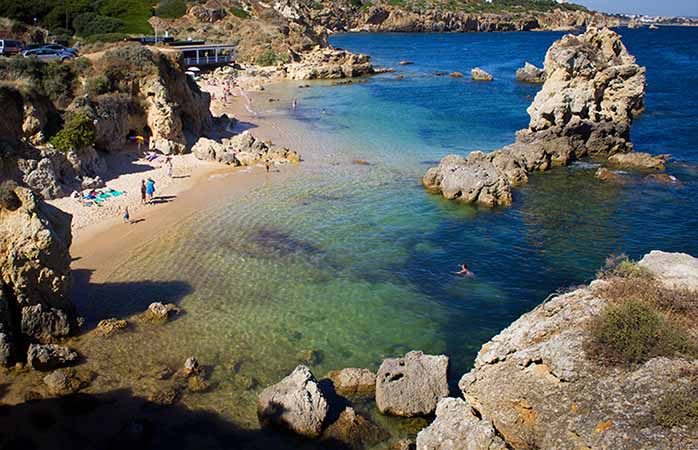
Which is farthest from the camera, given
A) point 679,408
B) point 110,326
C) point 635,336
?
point 110,326

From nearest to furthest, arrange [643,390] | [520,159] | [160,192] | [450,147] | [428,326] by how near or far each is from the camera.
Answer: [643,390], [428,326], [160,192], [520,159], [450,147]

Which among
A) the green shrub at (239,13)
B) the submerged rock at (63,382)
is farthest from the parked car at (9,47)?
the green shrub at (239,13)

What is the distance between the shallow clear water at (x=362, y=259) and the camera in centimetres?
1727

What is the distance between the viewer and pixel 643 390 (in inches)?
346

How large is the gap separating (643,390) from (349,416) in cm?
730

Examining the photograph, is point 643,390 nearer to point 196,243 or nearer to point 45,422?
point 45,422

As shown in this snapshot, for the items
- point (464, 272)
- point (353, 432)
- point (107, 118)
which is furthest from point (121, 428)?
point (107, 118)

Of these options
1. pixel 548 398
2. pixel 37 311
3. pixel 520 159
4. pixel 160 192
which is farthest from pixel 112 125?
pixel 548 398

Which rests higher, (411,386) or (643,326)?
(643,326)

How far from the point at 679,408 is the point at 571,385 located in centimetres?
188

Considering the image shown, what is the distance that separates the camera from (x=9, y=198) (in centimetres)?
1669

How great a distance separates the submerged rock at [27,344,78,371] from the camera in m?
15.6

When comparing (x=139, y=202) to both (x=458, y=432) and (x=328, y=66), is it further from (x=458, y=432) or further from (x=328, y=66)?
(x=328, y=66)

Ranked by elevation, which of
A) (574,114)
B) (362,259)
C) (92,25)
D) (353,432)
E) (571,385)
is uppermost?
(92,25)
